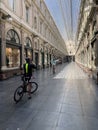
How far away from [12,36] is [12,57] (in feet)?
6.35

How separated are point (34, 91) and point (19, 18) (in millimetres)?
12110

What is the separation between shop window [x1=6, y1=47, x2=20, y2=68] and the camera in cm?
1632

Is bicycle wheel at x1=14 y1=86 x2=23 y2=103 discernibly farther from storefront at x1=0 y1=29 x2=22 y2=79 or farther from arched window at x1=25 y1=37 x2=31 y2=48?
arched window at x1=25 y1=37 x2=31 y2=48

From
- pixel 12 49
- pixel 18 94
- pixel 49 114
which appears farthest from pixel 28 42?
pixel 49 114

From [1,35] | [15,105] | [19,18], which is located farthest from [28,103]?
[19,18]

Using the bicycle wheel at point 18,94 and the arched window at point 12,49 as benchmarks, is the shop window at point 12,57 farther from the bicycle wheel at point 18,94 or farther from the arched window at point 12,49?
the bicycle wheel at point 18,94

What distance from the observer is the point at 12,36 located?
17172mm

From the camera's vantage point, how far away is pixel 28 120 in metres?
4.87

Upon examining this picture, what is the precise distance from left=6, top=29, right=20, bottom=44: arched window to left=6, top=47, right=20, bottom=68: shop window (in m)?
0.79

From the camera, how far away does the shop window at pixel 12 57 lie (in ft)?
53.5

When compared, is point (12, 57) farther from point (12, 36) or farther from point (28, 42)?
point (28, 42)

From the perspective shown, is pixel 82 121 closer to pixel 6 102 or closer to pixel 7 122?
pixel 7 122

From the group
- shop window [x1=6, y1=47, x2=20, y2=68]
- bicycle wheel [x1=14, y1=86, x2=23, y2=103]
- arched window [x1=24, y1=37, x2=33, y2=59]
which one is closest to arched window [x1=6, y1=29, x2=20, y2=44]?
shop window [x1=6, y1=47, x2=20, y2=68]

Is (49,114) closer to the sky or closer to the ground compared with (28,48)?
closer to the ground
